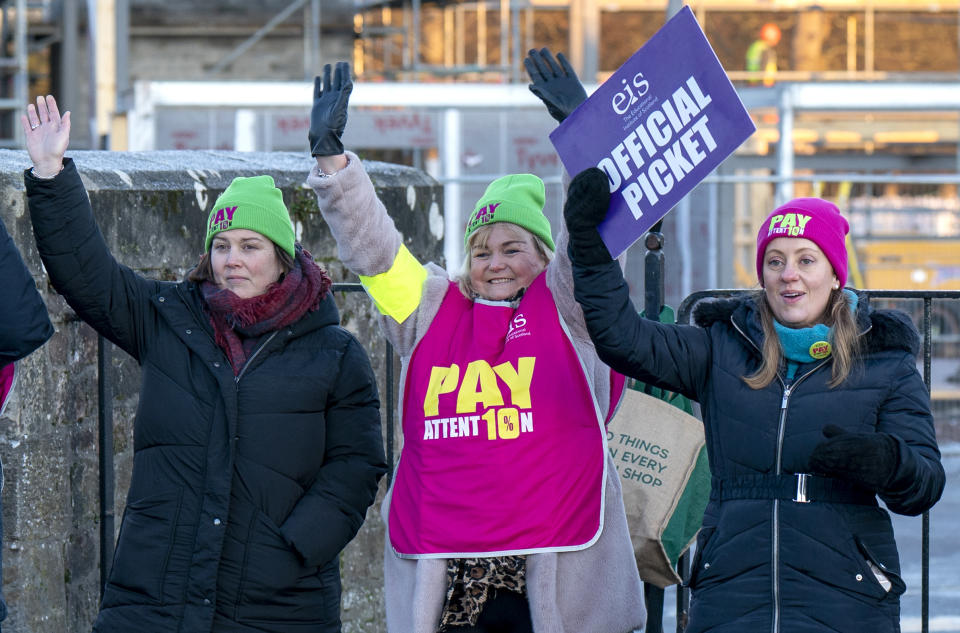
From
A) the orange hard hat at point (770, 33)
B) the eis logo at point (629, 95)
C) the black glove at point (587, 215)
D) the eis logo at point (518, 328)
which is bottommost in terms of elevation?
the eis logo at point (518, 328)

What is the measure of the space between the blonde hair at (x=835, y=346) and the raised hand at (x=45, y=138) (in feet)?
5.71

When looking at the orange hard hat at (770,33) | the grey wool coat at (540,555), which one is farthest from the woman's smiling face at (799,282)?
the orange hard hat at (770,33)

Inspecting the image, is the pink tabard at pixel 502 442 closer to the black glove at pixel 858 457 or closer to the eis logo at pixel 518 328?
the eis logo at pixel 518 328

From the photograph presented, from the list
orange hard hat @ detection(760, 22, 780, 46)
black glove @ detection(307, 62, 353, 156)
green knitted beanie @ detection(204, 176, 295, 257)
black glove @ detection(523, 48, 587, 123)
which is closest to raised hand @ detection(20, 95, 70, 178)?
green knitted beanie @ detection(204, 176, 295, 257)

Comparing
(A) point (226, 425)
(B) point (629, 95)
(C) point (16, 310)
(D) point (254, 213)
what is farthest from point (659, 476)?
(C) point (16, 310)

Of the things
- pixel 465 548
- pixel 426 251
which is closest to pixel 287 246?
pixel 465 548

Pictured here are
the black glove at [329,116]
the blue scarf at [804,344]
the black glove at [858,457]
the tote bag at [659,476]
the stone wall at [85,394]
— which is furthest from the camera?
the stone wall at [85,394]

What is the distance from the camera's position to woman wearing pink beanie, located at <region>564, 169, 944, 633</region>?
3.38 meters

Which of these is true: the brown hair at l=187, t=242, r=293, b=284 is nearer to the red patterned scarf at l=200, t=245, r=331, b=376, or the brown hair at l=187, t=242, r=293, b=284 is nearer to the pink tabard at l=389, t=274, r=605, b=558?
the red patterned scarf at l=200, t=245, r=331, b=376

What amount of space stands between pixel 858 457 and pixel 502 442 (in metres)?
0.91

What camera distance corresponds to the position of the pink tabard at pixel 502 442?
12.1ft

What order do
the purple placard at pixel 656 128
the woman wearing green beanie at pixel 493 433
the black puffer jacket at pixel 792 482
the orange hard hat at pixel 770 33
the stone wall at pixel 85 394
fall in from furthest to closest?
the orange hard hat at pixel 770 33 → the stone wall at pixel 85 394 → the woman wearing green beanie at pixel 493 433 → the purple placard at pixel 656 128 → the black puffer jacket at pixel 792 482

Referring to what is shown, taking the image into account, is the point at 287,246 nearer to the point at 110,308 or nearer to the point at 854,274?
the point at 110,308

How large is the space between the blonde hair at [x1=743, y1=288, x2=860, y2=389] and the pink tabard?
497mm
